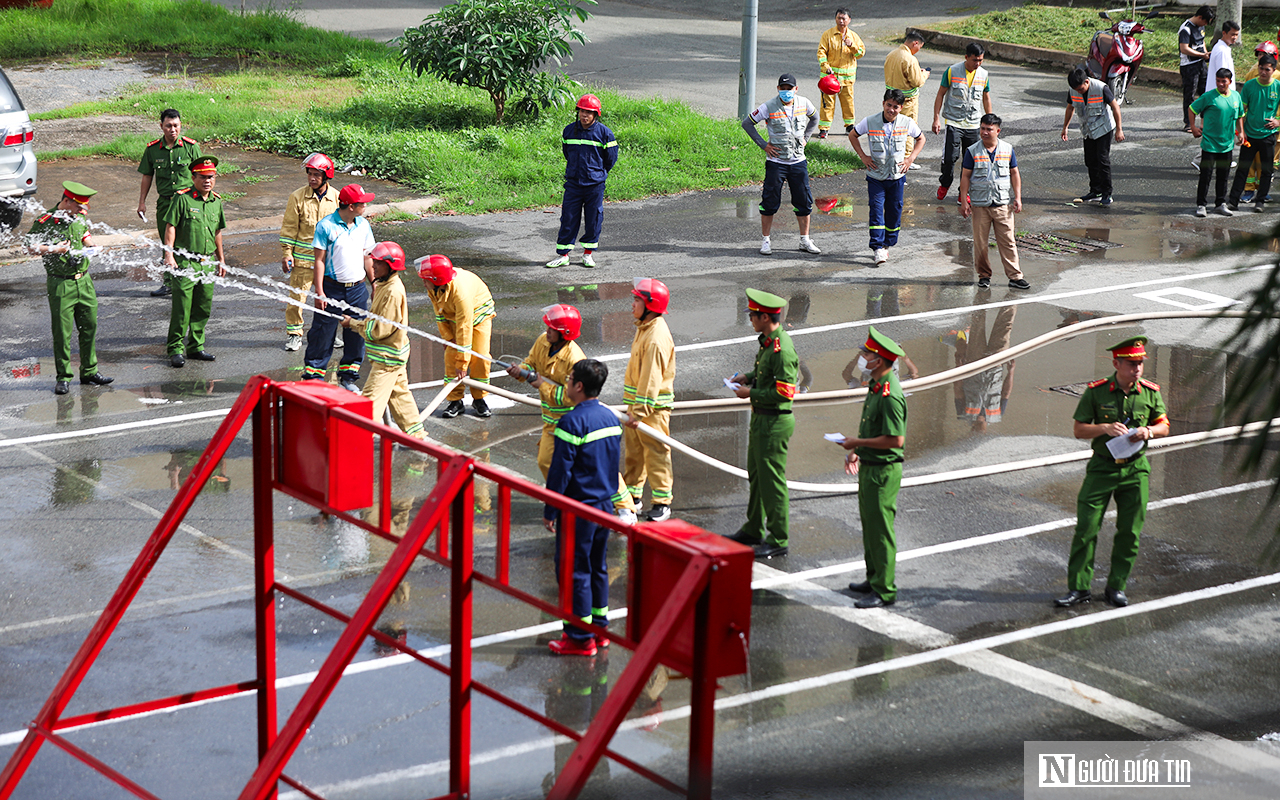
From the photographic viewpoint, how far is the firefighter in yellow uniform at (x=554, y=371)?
28.6 feet

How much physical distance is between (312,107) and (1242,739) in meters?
18.9

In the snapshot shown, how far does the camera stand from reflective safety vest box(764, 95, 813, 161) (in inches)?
603

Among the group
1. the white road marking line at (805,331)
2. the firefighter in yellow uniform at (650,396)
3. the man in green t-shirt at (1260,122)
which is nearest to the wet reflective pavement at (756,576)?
the white road marking line at (805,331)

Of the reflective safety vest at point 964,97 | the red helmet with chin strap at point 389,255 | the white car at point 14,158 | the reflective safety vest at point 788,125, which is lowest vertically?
the red helmet with chin strap at point 389,255

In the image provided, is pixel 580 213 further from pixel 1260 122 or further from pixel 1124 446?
pixel 1260 122

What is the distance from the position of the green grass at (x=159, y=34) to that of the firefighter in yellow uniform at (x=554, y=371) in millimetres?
19483

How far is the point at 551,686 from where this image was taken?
7.11 metres

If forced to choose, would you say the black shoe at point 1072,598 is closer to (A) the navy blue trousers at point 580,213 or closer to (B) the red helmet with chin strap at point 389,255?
(B) the red helmet with chin strap at point 389,255

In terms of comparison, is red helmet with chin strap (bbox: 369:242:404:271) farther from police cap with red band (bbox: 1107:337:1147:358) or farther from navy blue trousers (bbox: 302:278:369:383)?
police cap with red band (bbox: 1107:337:1147:358)

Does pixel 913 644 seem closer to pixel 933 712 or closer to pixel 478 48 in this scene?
pixel 933 712

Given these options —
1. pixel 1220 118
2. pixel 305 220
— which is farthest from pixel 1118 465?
pixel 1220 118

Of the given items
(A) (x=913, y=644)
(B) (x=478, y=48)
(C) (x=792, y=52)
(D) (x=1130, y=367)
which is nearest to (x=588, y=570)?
(A) (x=913, y=644)

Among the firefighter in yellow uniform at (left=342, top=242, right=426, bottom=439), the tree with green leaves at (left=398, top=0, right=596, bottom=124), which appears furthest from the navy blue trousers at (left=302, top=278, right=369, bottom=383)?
Answer: the tree with green leaves at (left=398, top=0, right=596, bottom=124)

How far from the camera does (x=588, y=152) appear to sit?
14781mm
